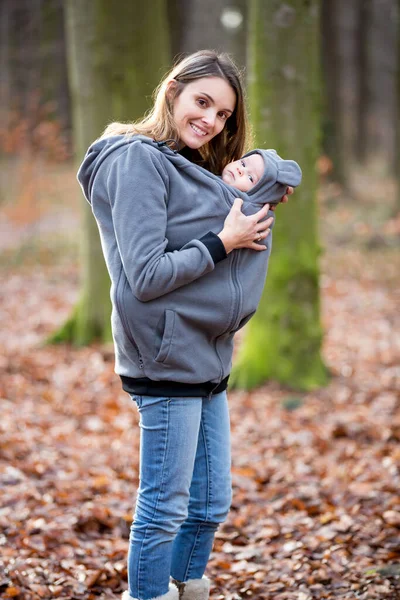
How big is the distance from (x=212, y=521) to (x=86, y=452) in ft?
9.13

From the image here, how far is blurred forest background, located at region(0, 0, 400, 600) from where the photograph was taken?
143 inches

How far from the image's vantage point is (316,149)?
6.42 metres

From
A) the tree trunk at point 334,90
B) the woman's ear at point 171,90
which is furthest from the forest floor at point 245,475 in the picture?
the tree trunk at point 334,90

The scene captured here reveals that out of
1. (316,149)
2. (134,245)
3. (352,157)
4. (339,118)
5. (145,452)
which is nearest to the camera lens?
(134,245)

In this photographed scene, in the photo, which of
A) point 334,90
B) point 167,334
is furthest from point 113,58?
point 334,90

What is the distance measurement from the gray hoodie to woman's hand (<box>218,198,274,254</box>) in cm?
4

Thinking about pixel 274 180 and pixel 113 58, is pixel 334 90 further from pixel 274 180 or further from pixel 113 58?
pixel 274 180

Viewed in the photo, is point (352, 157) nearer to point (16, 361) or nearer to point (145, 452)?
point (16, 361)

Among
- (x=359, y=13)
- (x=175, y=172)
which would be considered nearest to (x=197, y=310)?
(x=175, y=172)

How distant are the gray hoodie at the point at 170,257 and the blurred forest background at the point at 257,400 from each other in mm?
1315

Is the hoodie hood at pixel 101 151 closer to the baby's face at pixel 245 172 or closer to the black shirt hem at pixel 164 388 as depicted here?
the baby's face at pixel 245 172

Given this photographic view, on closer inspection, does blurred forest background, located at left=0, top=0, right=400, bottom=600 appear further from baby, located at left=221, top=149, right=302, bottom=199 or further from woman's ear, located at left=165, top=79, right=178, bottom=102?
baby, located at left=221, top=149, right=302, bottom=199

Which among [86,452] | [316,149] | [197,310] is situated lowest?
[86,452]

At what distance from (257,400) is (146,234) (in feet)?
13.6
